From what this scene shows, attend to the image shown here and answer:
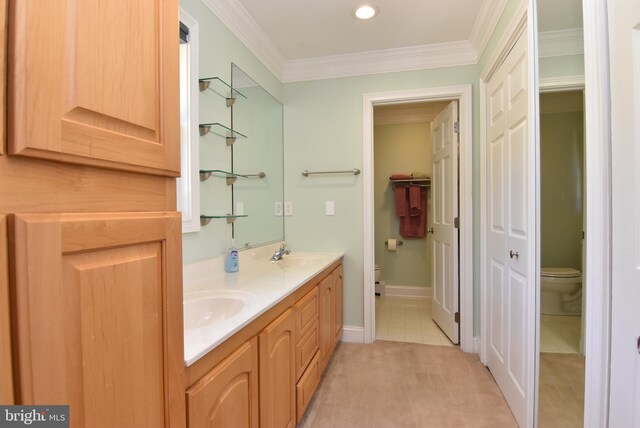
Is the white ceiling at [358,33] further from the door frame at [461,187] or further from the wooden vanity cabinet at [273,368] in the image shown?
the wooden vanity cabinet at [273,368]

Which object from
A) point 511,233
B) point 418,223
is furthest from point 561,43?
point 418,223

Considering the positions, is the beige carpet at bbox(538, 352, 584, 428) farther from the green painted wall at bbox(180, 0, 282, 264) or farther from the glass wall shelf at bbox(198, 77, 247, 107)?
the glass wall shelf at bbox(198, 77, 247, 107)

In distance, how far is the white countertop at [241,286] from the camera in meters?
0.84

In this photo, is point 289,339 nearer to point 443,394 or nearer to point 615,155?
point 443,394

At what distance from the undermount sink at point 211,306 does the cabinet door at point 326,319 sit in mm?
704

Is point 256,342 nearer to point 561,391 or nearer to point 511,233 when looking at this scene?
point 561,391

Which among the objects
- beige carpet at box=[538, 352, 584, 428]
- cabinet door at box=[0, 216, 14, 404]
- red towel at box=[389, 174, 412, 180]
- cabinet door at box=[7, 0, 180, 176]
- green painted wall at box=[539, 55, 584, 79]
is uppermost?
green painted wall at box=[539, 55, 584, 79]

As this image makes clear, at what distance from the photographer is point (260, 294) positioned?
4.24 ft

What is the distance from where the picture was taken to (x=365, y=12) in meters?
1.97

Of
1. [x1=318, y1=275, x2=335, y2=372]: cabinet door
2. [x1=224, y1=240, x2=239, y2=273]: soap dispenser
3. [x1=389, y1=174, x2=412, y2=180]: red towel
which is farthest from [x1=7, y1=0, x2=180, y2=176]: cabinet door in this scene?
[x1=389, y1=174, x2=412, y2=180]: red towel

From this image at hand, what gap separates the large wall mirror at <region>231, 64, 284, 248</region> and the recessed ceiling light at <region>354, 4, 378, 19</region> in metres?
0.86

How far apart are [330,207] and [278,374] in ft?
5.30

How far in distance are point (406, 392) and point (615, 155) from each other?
1.70 m

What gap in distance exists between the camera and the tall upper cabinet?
395 millimetres
